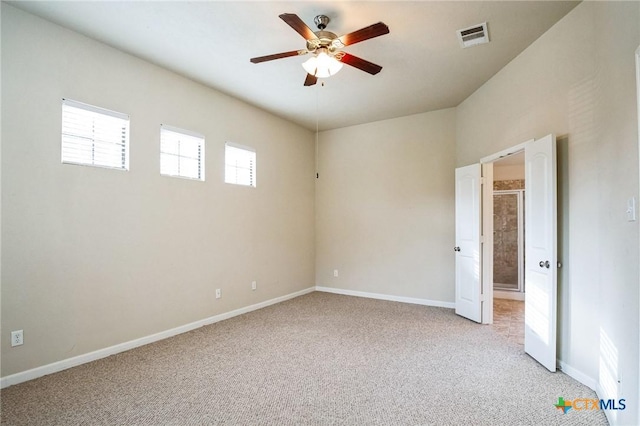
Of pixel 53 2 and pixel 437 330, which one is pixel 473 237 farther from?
pixel 53 2

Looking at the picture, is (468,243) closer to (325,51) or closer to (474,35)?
(474,35)

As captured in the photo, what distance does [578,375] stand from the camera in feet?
8.84

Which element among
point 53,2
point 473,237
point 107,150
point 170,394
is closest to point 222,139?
point 107,150

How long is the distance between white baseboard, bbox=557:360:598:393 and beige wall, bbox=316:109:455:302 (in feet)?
7.47

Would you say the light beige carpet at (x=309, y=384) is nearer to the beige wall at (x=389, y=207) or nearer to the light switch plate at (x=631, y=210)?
the light switch plate at (x=631, y=210)

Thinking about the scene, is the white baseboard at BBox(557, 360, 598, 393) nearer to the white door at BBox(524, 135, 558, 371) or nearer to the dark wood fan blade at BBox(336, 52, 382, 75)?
the white door at BBox(524, 135, 558, 371)

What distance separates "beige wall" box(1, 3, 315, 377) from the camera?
8.86 feet

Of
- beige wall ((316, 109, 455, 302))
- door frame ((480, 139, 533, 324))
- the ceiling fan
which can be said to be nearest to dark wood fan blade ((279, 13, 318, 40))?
the ceiling fan

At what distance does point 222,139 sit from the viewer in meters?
4.56

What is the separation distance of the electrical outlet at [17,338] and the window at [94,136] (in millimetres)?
1500

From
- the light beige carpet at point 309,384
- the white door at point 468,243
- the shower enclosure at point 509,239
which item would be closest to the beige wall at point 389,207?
the white door at point 468,243

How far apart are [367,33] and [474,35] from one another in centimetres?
139

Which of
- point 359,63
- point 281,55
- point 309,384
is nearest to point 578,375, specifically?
point 309,384

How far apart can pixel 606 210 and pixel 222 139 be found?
424 centimetres
